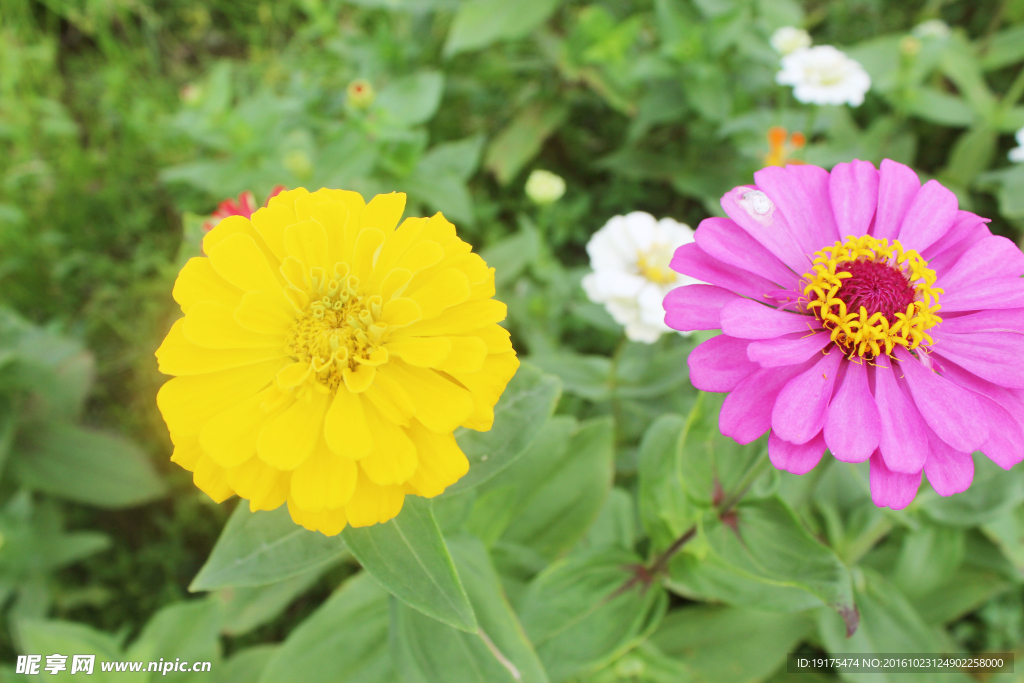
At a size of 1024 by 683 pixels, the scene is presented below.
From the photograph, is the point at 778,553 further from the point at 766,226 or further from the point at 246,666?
the point at 246,666

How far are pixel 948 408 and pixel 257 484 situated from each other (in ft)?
2.91

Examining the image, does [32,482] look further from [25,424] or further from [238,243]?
[238,243]

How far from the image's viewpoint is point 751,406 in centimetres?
82

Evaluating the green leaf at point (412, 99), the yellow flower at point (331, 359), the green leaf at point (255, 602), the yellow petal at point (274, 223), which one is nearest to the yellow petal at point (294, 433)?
the yellow flower at point (331, 359)

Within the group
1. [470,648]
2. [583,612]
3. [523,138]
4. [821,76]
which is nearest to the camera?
[470,648]

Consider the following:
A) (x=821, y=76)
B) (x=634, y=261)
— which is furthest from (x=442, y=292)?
(x=821, y=76)

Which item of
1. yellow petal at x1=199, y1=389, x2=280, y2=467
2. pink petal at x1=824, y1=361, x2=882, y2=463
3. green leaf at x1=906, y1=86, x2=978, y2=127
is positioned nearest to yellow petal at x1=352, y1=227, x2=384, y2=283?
yellow petal at x1=199, y1=389, x2=280, y2=467

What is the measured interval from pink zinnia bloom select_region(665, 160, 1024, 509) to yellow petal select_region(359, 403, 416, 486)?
388 millimetres

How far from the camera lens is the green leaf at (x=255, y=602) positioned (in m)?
1.65

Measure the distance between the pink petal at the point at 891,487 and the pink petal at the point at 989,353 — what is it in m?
0.17

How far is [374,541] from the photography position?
906 millimetres

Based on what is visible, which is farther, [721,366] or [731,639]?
[731,639]

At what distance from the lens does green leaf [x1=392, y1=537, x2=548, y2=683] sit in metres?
1.08

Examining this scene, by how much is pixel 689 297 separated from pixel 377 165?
147cm
